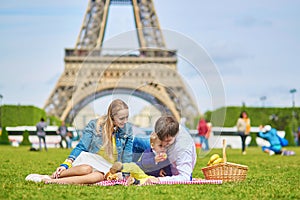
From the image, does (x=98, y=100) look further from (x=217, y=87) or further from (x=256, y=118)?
(x=256, y=118)

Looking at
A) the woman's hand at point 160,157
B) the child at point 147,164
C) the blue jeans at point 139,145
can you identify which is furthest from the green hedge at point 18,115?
the woman's hand at point 160,157

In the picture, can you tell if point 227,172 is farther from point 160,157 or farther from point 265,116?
point 265,116

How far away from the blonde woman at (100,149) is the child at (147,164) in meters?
0.12

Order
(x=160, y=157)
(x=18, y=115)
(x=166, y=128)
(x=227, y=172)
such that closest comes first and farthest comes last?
1. (x=166, y=128)
2. (x=160, y=157)
3. (x=227, y=172)
4. (x=18, y=115)

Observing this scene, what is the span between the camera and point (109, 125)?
5926 mm

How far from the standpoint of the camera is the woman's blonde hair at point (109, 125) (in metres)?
5.91

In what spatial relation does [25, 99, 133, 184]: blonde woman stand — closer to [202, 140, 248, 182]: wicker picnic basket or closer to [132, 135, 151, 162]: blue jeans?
[132, 135, 151, 162]: blue jeans

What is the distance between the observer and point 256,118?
3878cm

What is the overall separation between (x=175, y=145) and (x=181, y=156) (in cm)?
19

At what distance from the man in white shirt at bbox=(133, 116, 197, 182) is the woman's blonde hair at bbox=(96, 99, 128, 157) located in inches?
12.0

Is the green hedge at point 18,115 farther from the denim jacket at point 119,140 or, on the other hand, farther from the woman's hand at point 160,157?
the woman's hand at point 160,157

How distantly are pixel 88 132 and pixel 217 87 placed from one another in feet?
6.34

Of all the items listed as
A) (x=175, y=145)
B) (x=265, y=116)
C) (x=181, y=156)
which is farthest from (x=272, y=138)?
(x=265, y=116)

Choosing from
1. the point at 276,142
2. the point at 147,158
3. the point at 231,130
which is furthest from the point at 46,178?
the point at 231,130
